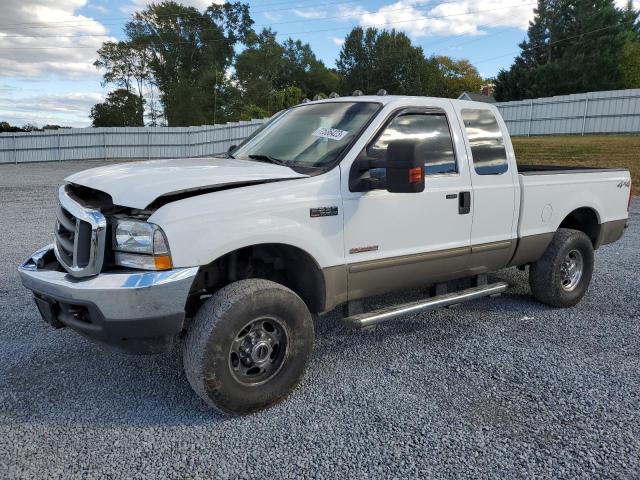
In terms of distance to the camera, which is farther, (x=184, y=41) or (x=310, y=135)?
(x=184, y=41)

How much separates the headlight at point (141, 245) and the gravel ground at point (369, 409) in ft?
3.20

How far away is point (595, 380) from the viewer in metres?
3.69

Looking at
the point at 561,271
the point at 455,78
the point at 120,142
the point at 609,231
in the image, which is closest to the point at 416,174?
the point at 561,271

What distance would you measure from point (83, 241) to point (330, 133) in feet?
6.07

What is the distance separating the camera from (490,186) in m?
4.45

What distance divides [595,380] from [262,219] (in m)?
2.56

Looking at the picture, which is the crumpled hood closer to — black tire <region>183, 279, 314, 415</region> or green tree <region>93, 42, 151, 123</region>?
black tire <region>183, 279, 314, 415</region>

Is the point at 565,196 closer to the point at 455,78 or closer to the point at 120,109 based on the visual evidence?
the point at 120,109

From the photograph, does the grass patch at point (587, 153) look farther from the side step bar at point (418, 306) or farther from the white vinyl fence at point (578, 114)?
the side step bar at point (418, 306)

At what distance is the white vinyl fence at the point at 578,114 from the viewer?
24.3m

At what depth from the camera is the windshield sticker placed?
12.6ft

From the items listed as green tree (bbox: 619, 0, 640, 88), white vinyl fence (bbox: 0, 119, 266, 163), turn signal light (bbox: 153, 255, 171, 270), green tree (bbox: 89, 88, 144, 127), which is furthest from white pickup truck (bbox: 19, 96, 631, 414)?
green tree (bbox: 89, 88, 144, 127)

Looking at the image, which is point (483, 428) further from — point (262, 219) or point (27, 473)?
point (27, 473)

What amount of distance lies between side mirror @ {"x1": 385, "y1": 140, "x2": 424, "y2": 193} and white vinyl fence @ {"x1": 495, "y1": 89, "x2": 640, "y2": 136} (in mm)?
25247
